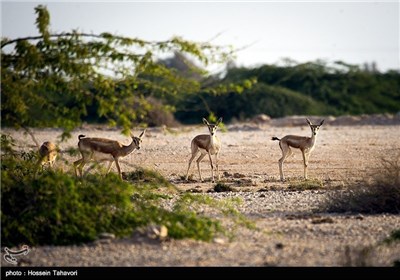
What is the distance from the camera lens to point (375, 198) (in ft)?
44.1

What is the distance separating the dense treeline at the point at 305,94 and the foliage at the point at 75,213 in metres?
33.1

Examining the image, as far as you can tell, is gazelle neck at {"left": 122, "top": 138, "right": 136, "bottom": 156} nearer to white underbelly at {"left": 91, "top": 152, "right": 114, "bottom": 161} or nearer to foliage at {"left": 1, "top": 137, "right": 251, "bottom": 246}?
white underbelly at {"left": 91, "top": 152, "right": 114, "bottom": 161}

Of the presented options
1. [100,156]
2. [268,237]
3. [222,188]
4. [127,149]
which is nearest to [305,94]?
[127,149]

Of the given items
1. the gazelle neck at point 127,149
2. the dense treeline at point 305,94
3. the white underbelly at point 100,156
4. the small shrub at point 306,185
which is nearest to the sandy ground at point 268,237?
the small shrub at point 306,185

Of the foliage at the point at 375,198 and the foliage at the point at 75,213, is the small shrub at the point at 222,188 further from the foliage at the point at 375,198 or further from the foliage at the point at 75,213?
the foliage at the point at 75,213

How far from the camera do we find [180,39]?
35.4 ft

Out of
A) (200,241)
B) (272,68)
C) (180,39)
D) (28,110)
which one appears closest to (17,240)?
(28,110)

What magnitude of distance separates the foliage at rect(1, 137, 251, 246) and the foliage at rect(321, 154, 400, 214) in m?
2.43

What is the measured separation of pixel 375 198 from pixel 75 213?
4979mm

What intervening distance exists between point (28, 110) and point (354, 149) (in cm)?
1559

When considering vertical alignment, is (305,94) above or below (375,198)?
above

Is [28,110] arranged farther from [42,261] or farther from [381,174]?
[381,174]

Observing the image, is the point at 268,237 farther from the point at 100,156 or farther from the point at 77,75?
the point at 100,156

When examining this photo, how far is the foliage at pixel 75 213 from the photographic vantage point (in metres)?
11.2
